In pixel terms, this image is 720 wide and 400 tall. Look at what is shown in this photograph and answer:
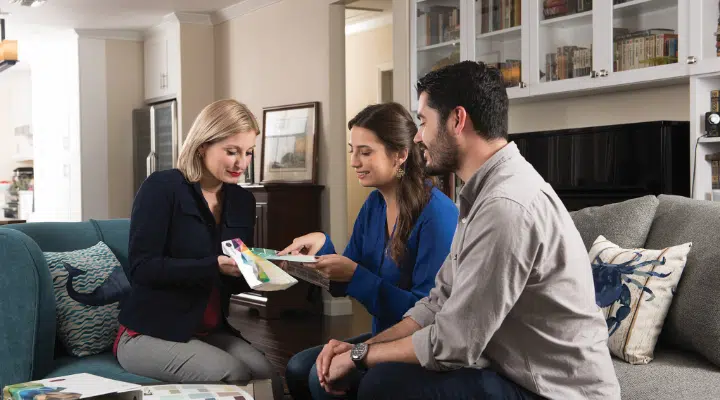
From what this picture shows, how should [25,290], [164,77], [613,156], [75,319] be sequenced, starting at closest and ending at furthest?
[25,290], [75,319], [613,156], [164,77]

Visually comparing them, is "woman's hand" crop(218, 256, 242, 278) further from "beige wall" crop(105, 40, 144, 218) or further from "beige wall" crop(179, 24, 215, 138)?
"beige wall" crop(105, 40, 144, 218)

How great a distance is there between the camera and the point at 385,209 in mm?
2436

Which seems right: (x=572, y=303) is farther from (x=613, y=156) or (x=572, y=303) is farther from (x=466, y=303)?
(x=613, y=156)

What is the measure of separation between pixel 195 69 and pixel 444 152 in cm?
671

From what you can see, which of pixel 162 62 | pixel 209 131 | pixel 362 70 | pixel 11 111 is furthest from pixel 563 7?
pixel 11 111

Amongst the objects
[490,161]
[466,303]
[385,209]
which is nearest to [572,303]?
[466,303]

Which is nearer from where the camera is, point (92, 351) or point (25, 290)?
point (25, 290)

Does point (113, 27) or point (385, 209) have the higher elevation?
point (113, 27)

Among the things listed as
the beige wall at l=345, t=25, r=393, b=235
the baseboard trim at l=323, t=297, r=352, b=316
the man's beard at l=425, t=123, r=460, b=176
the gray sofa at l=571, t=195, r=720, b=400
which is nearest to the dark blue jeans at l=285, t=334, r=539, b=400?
the man's beard at l=425, t=123, r=460, b=176

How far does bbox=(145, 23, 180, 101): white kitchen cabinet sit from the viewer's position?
27.0 ft

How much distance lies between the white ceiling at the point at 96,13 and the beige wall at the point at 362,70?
161cm

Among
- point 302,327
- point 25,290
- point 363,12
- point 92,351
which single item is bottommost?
point 302,327

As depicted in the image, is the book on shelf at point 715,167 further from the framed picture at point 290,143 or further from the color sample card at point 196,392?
the framed picture at point 290,143

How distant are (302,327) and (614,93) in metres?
2.74
